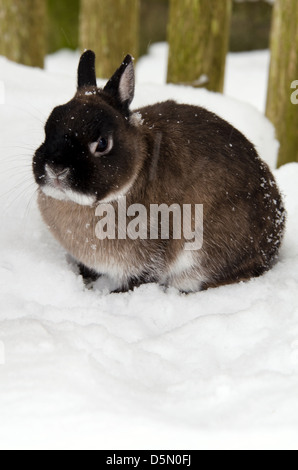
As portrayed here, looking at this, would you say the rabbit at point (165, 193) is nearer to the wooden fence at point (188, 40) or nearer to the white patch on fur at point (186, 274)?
the white patch on fur at point (186, 274)

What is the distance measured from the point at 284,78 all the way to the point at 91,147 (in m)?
1.68

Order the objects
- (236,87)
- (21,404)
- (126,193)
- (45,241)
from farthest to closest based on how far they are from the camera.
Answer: (236,87) < (45,241) < (126,193) < (21,404)

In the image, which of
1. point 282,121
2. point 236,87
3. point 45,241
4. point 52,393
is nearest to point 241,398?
point 52,393

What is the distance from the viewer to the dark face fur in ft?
7.40

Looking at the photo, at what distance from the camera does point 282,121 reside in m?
3.73

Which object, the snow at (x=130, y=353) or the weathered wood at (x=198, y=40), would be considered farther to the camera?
the weathered wood at (x=198, y=40)

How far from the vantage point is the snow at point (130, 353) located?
1726 millimetres

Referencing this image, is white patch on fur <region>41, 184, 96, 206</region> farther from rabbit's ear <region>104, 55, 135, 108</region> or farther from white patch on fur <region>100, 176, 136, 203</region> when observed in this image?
rabbit's ear <region>104, 55, 135, 108</region>

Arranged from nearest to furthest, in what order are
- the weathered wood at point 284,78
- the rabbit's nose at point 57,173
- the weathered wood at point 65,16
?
the rabbit's nose at point 57,173 < the weathered wood at point 284,78 < the weathered wood at point 65,16

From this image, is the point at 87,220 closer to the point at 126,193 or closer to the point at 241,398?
the point at 126,193

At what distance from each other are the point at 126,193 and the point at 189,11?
155 cm

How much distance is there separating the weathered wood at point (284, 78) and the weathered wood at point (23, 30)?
130 cm

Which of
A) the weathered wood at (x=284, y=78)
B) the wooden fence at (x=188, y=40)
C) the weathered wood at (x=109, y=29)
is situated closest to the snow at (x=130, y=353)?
the weathered wood at (x=284, y=78)

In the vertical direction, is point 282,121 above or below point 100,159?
below
